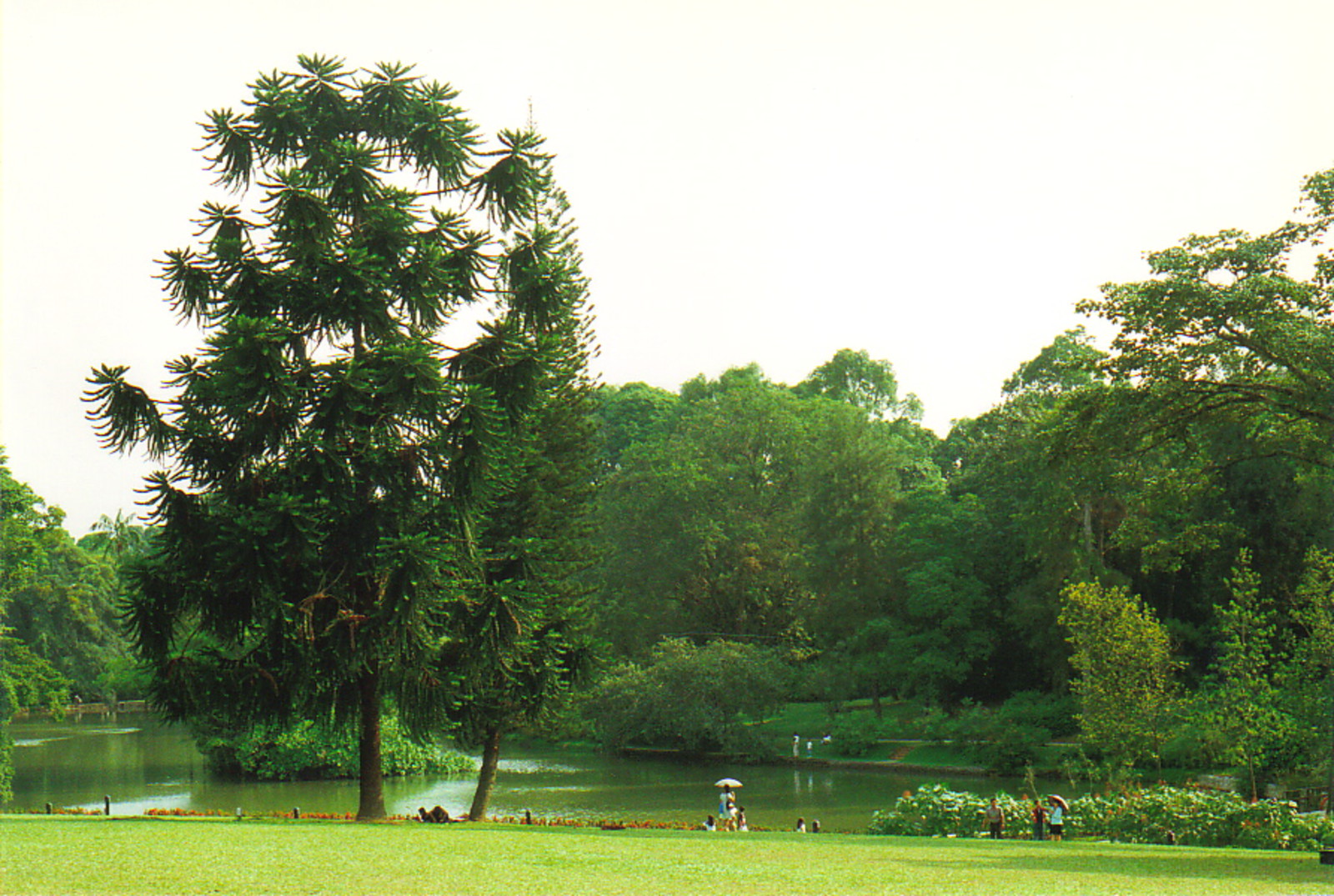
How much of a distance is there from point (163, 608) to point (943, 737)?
1018 inches

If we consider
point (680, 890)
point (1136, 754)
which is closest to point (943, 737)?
point (1136, 754)

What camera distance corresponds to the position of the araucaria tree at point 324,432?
1451cm

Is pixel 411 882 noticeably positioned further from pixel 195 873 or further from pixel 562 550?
pixel 562 550

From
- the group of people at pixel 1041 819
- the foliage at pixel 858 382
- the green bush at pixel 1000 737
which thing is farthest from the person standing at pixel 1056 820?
the foliage at pixel 858 382

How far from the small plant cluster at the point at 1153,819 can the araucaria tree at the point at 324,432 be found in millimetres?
7779

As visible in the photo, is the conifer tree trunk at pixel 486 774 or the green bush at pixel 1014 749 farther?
the green bush at pixel 1014 749

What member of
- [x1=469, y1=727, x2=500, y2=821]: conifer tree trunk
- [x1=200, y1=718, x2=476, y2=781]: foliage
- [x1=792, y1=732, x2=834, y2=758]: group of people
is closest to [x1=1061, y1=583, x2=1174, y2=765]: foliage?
[x1=469, y1=727, x2=500, y2=821]: conifer tree trunk

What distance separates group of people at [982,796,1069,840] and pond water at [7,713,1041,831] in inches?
219

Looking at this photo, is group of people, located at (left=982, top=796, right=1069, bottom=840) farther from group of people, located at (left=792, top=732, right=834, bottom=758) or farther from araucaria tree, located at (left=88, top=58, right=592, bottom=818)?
group of people, located at (left=792, top=732, right=834, bottom=758)

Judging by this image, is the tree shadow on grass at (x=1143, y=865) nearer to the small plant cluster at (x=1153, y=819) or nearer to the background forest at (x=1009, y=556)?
the small plant cluster at (x=1153, y=819)

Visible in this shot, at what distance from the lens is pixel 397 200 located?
15.8 m

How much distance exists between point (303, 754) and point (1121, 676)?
76.5 feet

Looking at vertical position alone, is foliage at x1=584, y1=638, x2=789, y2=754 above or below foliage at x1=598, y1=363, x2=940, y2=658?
below

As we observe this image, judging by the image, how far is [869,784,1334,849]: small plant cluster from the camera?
14953 mm
